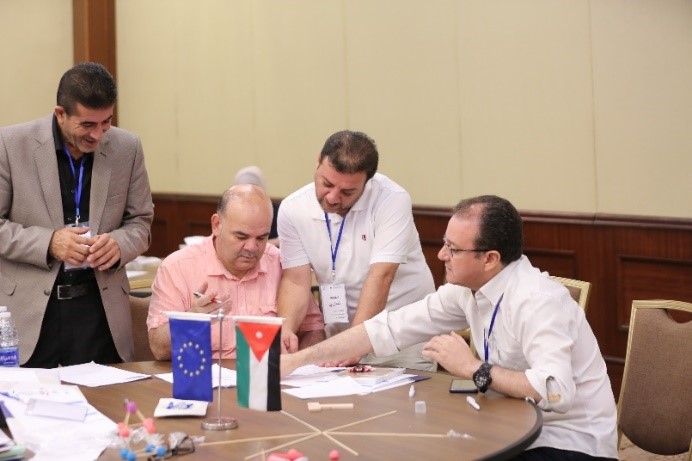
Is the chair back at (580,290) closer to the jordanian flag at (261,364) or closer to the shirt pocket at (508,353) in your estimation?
the shirt pocket at (508,353)

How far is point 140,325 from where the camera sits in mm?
4168

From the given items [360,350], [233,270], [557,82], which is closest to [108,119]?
[233,270]

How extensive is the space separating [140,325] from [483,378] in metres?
1.66

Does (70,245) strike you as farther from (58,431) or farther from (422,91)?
(422,91)

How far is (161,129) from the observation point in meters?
9.02

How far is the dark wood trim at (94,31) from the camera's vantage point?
29.9ft

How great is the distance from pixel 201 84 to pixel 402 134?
2366mm

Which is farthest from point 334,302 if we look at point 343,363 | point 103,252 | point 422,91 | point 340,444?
point 422,91

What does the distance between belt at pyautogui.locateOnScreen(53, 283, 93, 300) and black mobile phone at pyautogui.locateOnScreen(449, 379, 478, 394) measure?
150cm

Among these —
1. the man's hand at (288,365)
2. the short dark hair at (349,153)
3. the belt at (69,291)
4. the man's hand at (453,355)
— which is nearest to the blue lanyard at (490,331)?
the man's hand at (453,355)

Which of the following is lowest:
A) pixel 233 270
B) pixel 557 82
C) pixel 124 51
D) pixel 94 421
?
pixel 94 421

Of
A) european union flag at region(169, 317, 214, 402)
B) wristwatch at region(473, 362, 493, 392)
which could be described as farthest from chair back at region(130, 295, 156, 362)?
wristwatch at region(473, 362, 493, 392)

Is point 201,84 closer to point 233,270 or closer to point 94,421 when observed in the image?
point 233,270

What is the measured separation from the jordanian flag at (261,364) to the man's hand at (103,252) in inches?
47.1
